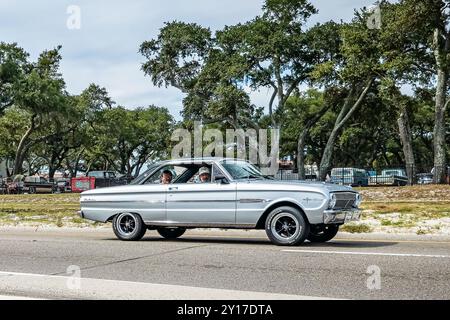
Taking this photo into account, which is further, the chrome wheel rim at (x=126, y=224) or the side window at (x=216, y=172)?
the chrome wheel rim at (x=126, y=224)

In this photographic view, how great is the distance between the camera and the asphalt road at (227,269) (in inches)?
253

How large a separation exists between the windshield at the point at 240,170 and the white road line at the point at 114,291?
15.4 feet

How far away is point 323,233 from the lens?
11391 millimetres

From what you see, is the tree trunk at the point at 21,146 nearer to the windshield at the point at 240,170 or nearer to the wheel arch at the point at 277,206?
the windshield at the point at 240,170

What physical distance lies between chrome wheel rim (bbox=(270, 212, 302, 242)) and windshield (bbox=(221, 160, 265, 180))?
1305 mm

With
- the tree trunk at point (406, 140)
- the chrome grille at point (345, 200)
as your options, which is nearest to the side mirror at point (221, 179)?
the chrome grille at point (345, 200)

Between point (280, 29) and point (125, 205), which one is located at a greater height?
point (280, 29)

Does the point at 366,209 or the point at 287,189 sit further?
the point at 366,209

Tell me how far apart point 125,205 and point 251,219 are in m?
3.08

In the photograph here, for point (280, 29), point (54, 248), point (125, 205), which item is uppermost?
point (280, 29)
